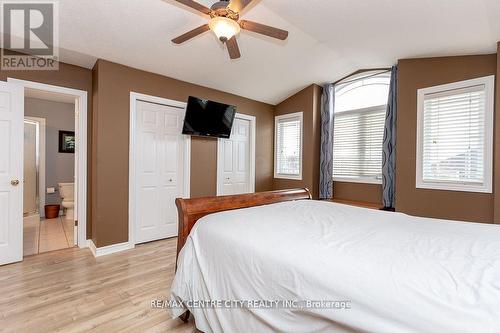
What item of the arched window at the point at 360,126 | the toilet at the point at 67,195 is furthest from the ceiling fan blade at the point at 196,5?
the toilet at the point at 67,195

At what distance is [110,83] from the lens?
3.14 meters

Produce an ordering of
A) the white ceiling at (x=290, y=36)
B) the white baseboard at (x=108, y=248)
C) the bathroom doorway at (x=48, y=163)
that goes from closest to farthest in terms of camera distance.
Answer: the white ceiling at (x=290, y=36), the white baseboard at (x=108, y=248), the bathroom doorway at (x=48, y=163)

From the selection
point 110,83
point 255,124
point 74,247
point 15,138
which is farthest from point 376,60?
point 74,247

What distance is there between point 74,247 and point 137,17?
9.78 feet

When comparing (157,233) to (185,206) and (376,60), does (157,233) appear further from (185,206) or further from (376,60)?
(376,60)

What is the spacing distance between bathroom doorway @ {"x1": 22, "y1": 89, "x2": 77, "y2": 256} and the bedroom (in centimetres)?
180

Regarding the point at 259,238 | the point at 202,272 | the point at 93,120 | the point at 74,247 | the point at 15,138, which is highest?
the point at 93,120

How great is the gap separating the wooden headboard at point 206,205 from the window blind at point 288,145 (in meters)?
2.40

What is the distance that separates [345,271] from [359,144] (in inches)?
144

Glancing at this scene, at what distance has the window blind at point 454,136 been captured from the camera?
287 centimetres

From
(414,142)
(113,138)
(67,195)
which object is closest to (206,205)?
(113,138)

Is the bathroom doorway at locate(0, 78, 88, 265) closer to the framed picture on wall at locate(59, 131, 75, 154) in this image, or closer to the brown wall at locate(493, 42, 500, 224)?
the framed picture on wall at locate(59, 131, 75, 154)

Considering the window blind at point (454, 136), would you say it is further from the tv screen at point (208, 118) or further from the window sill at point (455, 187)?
the tv screen at point (208, 118)

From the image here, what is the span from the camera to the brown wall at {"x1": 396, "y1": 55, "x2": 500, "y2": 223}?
284cm
